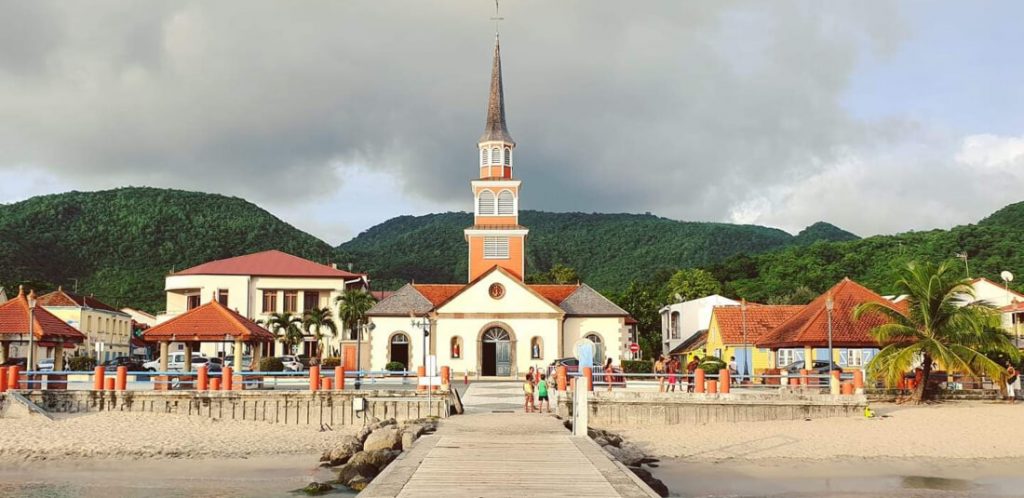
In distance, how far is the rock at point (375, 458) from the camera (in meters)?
21.6

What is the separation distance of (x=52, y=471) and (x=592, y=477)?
15.4 meters

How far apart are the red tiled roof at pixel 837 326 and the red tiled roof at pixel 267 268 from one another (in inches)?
1554

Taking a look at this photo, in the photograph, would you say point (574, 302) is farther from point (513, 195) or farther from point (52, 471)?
point (52, 471)

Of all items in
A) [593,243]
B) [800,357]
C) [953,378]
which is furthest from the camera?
[593,243]

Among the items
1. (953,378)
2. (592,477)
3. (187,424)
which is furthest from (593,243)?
(592,477)

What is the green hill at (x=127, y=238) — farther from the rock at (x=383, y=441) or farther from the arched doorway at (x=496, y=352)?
the rock at (x=383, y=441)

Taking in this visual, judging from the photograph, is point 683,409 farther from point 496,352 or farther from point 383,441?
point 496,352

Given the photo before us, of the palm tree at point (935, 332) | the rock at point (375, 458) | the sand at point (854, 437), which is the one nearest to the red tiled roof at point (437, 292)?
the sand at point (854, 437)

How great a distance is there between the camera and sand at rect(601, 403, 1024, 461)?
2589 centimetres

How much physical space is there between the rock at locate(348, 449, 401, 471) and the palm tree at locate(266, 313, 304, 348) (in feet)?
145

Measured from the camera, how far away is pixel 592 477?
1498 centimetres

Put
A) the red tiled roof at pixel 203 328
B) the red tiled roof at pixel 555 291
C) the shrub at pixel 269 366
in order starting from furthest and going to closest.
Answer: the red tiled roof at pixel 555 291 → the shrub at pixel 269 366 → the red tiled roof at pixel 203 328

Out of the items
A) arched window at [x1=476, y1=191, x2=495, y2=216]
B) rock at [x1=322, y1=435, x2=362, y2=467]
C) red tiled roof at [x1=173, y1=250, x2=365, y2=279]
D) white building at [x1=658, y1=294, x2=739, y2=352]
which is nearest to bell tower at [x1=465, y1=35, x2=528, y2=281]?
arched window at [x1=476, y1=191, x2=495, y2=216]

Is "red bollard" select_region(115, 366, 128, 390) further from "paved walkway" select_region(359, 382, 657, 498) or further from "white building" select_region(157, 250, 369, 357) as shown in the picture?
"white building" select_region(157, 250, 369, 357)
